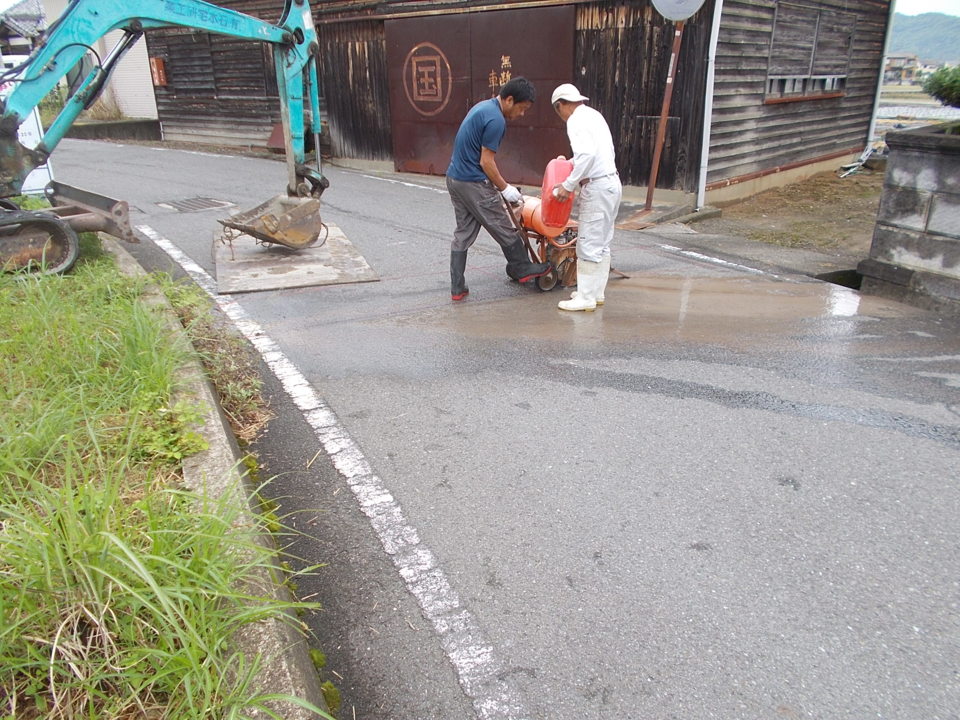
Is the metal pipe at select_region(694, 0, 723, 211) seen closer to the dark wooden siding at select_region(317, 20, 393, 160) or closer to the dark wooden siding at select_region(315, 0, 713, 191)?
the dark wooden siding at select_region(315, 0, 713, 191)

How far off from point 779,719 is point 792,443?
6.39 ft

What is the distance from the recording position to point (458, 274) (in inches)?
254

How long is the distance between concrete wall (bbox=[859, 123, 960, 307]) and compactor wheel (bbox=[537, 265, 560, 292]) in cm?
296

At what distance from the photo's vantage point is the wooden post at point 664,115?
9523 mm

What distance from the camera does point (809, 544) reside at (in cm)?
307

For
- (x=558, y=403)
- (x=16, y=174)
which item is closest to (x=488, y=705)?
(x=558, y=403)

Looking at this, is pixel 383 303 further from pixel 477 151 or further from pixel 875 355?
pixel 875 355

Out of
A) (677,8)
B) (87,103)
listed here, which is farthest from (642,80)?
(87,103)

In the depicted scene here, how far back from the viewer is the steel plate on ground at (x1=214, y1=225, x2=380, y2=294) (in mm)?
6992

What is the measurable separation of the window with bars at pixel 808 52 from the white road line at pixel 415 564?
10577 millimetres

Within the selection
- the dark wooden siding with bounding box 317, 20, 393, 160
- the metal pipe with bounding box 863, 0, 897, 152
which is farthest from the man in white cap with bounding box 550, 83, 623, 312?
the metal pipe with bounding box 863, 0, 897, 152

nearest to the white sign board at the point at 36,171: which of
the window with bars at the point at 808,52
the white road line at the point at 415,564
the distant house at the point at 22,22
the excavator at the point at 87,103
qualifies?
the distant house at the point at 22,22

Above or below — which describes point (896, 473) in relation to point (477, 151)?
below

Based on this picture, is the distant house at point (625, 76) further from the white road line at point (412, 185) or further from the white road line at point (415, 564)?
the white road line at point (415, 564)
